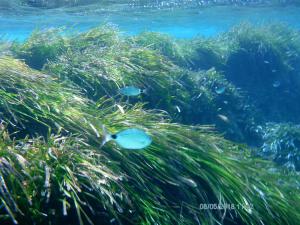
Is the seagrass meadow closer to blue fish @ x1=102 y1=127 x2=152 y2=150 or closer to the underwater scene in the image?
the underwater scene

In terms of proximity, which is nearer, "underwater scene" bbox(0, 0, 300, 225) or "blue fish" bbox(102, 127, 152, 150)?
"underwater scene" bbox(0, 0, 300, 225)

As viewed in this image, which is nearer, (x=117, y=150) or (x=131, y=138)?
(x=131, y=138)

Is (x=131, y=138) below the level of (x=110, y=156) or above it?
above

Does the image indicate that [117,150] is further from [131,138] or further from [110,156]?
[131,138]

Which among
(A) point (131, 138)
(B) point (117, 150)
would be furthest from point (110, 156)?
(A) point (131, 138)

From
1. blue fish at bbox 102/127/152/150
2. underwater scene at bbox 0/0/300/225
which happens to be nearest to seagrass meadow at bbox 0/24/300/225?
underwater scene at bbox 0/0/300/225

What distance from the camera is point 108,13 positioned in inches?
957

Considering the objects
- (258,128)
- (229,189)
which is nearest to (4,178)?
(229,189)

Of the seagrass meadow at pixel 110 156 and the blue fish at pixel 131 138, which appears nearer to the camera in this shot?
the seagrass meadow at pixel 110 156

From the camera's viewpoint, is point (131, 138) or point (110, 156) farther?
point (110, 156)

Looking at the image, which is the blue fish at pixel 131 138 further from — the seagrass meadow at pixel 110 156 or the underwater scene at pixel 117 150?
the seagrass meadow at pixel 110 156

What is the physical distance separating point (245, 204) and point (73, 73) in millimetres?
4749

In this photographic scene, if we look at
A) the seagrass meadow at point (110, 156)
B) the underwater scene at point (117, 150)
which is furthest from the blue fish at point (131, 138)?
the seagrass meadow at point (110, 156)

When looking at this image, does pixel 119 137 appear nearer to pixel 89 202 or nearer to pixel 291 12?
pixel 89 202
